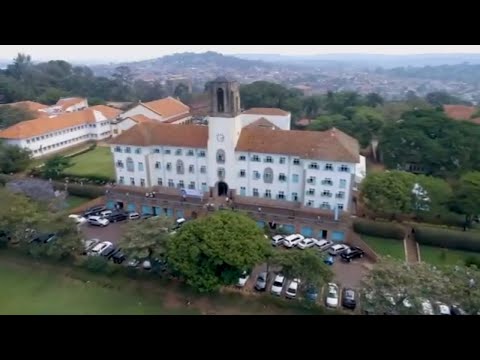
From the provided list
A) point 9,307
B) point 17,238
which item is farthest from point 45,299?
point 17,238

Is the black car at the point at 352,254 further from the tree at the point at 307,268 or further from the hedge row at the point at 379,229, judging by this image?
the tree at the point at 307,268

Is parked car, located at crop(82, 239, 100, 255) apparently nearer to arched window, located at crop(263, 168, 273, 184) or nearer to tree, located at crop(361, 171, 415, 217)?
arched window, located at crop(263, 168, 273, 184)

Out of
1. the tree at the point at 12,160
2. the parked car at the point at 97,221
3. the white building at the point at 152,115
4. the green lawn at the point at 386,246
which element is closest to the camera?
the green lawn at the point at 386,246

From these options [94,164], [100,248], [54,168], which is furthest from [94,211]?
[94,164]

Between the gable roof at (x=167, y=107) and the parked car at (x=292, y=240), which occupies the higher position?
the gable roof at (x=167, y=107)

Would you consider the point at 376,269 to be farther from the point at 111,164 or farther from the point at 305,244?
the point at 111,164

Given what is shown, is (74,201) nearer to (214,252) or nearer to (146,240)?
(146,240)

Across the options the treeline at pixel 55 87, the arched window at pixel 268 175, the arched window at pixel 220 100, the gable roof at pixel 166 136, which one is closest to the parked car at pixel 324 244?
the arched window at pixel 268 175

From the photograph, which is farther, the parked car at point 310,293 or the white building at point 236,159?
the white building at point 236,159
